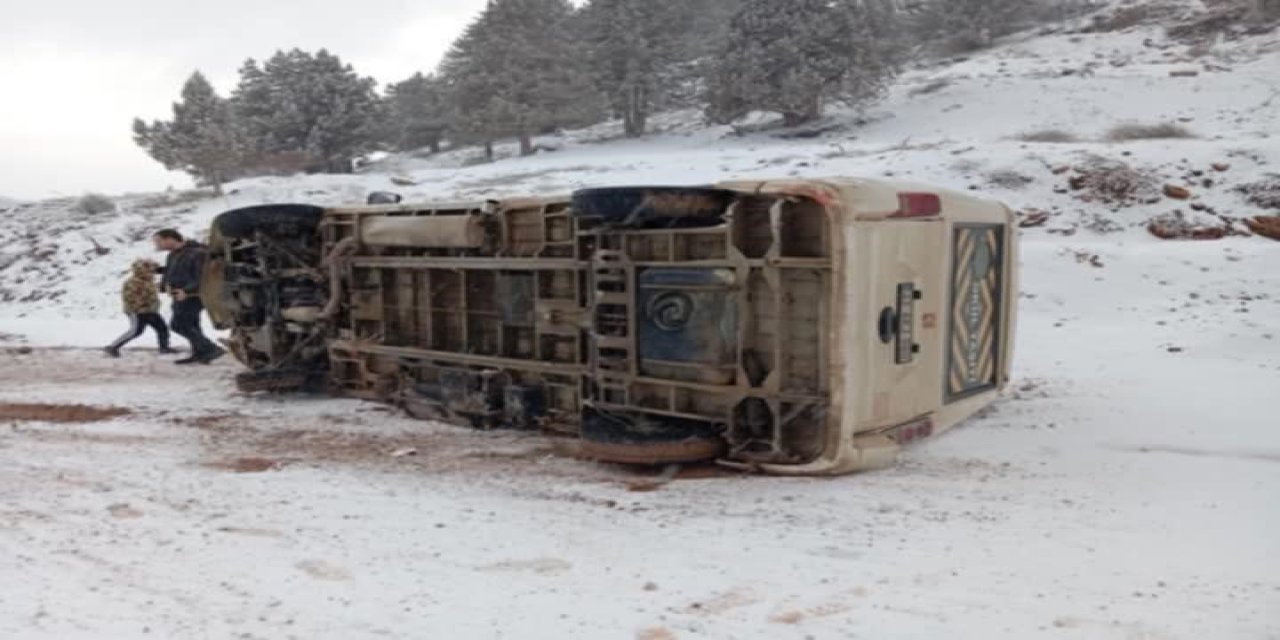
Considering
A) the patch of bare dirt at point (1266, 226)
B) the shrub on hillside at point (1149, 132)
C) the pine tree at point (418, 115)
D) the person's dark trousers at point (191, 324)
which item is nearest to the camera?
the person's dark trousers at point (191, 324)

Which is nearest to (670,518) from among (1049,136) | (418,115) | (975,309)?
(975,309)

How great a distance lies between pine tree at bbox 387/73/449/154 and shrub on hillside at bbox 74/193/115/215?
1416 cm

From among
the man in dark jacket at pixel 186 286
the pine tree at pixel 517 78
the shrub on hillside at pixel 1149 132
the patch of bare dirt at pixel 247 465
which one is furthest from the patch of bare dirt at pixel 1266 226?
the pine tree at pixel 517 78

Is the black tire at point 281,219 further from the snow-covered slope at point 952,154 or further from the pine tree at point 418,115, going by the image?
the pine tree at point 418,115

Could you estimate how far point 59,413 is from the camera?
9.12m

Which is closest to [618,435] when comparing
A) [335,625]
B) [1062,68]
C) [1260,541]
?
[335,625]

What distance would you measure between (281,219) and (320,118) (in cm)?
2666

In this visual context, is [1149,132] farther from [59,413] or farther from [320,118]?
[320,118]

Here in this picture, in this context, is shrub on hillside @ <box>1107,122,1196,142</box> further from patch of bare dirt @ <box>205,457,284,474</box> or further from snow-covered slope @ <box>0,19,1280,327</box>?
patch of bare dirt @ <box>205,457,284,474</box>

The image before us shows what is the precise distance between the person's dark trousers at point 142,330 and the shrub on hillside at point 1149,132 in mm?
19268

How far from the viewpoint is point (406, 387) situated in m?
9.01

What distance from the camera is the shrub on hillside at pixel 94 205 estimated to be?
25.9 meters

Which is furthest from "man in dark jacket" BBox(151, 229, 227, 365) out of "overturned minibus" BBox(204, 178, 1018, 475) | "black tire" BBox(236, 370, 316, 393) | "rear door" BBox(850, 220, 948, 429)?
"rear door" BBox(850, 220, 948, 429)

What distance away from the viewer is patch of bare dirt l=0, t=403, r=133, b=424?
8875mm
